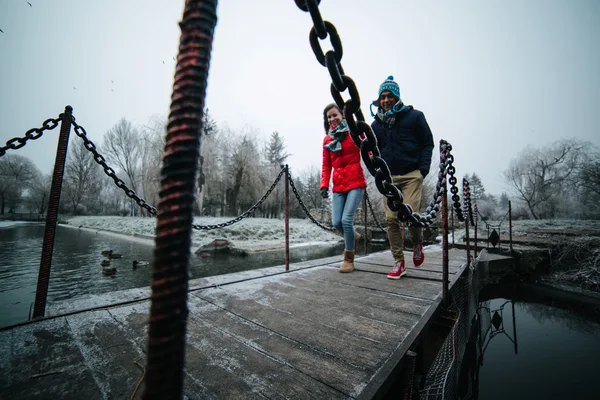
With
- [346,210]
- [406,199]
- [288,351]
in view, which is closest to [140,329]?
[288,351]

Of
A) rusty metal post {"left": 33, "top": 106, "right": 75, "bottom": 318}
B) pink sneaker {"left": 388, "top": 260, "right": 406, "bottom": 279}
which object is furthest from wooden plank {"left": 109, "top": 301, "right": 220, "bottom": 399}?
pink sneaker {"left": 388, "top": 260, "right": 406, "bottom": 279}

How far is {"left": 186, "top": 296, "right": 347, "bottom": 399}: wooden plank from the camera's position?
1222mm

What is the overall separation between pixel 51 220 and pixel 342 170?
2.96 m

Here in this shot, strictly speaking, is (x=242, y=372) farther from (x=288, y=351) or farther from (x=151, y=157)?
(x=151, y=157)

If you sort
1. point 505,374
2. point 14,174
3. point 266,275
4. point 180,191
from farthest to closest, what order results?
point 14,174 → point 505,374 → point 266,275 → point 180,191

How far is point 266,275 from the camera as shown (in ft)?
11.2

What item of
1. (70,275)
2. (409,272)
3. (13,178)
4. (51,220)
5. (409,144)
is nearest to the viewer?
(51,220)

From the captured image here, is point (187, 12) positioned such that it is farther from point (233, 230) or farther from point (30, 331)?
point (233, 230)

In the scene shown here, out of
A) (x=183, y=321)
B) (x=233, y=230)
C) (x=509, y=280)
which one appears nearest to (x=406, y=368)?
(x=183, y=321)

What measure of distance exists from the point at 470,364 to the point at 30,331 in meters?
5.34

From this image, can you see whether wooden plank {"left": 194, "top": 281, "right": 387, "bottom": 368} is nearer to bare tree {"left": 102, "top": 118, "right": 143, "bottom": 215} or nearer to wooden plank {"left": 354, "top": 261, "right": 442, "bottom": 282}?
wooden plank {"left": 354, "top": 261, "right": 442, "bottom": 282}

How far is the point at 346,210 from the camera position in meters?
3.42

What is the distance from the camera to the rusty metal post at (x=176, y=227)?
15.4 inches

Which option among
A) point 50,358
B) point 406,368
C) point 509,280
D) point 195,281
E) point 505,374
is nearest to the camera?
point 50,358
